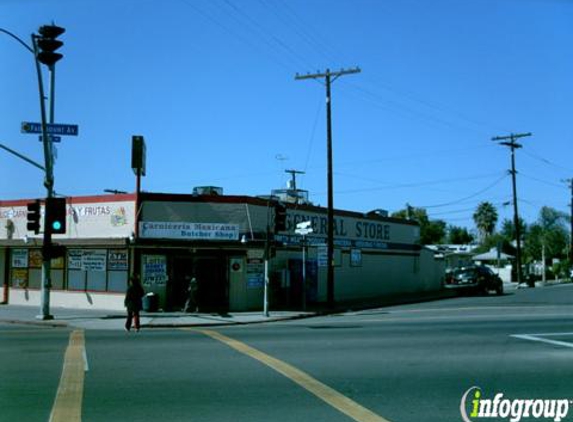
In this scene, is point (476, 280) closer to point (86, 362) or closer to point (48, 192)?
point (48, 192)

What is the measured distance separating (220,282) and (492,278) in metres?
19.5

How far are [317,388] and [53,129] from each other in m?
16.2

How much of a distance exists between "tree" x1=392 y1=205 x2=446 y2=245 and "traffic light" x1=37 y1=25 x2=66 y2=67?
77.8 metres

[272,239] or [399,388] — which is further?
[272,239]

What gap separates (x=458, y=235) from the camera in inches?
4980

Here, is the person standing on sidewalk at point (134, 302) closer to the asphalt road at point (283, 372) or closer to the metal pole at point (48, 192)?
the asphalt road at point (283, 372)

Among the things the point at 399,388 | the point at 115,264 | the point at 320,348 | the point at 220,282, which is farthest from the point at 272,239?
the point at 399,388

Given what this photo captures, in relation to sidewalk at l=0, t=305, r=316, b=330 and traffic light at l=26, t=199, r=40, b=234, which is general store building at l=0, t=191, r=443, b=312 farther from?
traffic light at l=26, t=199, r=40, b=234

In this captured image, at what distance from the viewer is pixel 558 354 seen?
1320 centimetres

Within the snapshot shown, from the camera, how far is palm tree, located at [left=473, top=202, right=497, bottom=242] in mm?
110050

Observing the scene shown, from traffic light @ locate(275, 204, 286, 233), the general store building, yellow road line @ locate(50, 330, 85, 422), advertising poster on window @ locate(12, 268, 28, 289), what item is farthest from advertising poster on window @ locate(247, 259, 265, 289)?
yellow road line @ locate(50, 330, 85, 422)

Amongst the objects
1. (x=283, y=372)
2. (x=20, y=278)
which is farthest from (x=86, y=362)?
(x=20, y=278)

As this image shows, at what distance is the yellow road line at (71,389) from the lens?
815 cm

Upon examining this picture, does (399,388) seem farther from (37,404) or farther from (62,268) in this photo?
(62,268)
